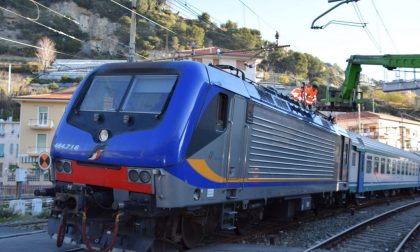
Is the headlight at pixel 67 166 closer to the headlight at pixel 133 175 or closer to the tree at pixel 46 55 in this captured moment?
the headlight at pixel 133 175

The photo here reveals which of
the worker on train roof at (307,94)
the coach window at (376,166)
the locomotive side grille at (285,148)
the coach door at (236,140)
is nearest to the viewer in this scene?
the coach door at (236,140)

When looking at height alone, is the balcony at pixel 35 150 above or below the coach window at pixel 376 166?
below

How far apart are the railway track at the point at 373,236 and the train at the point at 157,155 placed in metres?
2.25

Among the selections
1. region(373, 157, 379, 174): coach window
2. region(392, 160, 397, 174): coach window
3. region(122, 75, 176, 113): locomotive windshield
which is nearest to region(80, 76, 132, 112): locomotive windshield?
region(122, 75, 176, 113): locomotive windshield

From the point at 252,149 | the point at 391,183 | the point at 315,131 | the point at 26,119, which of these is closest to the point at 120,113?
the point at 252,149

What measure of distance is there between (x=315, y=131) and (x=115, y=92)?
272 inches

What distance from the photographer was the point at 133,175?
679 centimetres

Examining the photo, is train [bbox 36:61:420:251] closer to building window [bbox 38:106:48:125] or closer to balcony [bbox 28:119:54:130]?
balcony [bbox 28:119:54:130]

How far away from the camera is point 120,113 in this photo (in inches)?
292

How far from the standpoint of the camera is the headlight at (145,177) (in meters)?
6.70

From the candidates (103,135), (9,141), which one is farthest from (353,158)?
(9,141)

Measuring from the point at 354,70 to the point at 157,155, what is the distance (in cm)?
1861

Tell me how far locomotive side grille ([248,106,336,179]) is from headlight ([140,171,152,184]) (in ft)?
8.83

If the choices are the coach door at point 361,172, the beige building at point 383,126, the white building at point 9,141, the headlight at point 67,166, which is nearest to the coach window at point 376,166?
the coach door at point 361,172
